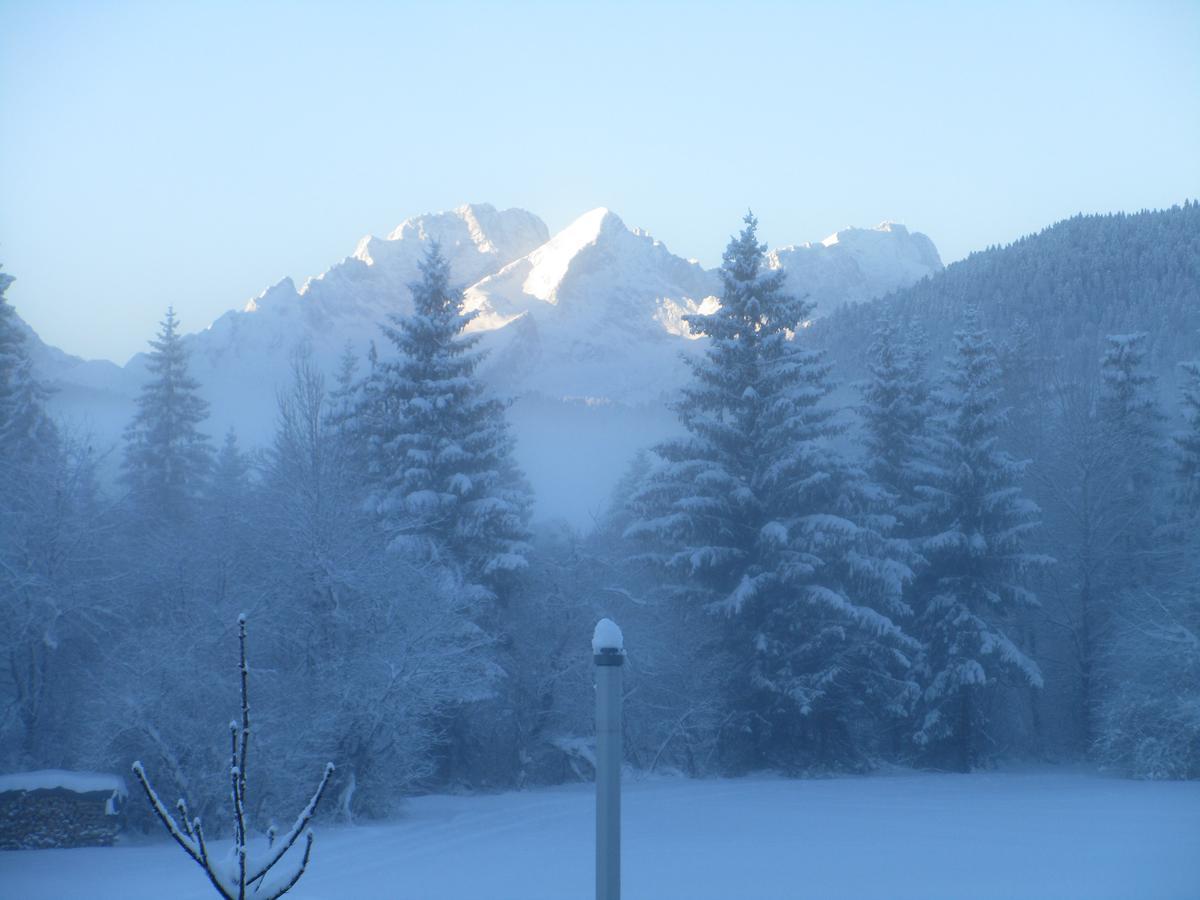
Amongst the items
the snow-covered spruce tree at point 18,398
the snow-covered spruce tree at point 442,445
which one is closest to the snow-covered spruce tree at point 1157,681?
the snow-covered spruce tree at point 442,445

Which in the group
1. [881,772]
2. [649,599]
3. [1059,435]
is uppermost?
[1059,435]

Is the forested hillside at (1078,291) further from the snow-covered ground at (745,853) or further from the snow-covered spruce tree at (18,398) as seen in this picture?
the snow-covered spruce tree at (18,398)

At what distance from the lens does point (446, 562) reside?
22.1m

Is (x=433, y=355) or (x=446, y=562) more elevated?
(x=433, y=355)

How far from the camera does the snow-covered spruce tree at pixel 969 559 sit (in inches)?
966

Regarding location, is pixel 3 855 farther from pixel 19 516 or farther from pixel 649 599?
pixel 649 599

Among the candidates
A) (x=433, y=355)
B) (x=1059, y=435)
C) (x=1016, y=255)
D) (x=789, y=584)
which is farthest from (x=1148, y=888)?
(x=1016, y=255)

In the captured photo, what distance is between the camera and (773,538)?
21516 mm

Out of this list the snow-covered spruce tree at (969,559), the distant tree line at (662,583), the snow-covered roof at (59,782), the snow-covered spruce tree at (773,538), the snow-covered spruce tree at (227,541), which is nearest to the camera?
the snow-covered roof at (59,782)

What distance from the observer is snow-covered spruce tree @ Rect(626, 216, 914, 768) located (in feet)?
71.6

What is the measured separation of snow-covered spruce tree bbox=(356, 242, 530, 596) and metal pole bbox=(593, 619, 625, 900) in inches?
609

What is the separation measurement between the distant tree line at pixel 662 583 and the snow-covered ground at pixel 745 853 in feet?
7.66

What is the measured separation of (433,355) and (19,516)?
8505mm

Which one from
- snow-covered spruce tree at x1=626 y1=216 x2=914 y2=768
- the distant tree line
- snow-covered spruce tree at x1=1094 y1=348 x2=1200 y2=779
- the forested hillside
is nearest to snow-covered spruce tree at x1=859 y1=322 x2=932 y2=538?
the distant tree line
